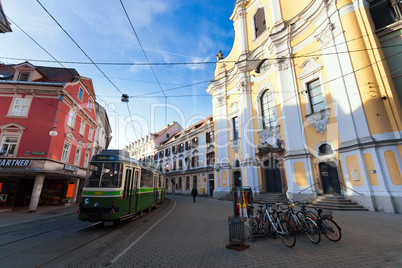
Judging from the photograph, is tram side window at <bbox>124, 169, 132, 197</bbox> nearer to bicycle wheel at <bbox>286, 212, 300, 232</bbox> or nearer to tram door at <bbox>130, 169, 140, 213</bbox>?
tram door at <bbox>130, 169, 140, 213</bbox>

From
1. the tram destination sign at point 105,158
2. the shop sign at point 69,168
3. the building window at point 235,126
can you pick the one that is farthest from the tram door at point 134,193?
the building window at point 235,126

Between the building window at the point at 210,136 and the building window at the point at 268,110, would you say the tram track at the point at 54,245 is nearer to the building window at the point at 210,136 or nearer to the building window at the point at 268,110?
the building window at the point at 268,110

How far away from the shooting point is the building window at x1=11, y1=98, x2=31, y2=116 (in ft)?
48.9

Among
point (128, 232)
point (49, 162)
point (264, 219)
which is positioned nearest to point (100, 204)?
point (128, 232)

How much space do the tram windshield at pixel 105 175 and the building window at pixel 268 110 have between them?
15.8 metres

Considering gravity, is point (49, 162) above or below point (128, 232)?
above

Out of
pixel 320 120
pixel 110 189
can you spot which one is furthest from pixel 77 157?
pixel 320 120

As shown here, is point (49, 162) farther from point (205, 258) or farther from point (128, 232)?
point (205, 258)

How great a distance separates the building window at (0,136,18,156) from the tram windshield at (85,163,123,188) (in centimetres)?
1134

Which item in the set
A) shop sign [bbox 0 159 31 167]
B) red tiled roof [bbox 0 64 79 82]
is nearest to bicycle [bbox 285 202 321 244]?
shop sign [bbox 0 159 31 167]

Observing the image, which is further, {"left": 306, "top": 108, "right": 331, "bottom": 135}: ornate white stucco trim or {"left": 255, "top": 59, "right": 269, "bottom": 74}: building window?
{"left": 255, "top": 59, "right": 269, "bottom": 74}: building window

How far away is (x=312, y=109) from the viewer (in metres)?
16.0

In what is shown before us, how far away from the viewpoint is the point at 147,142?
165ft

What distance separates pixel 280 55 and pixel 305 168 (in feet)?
37.8
